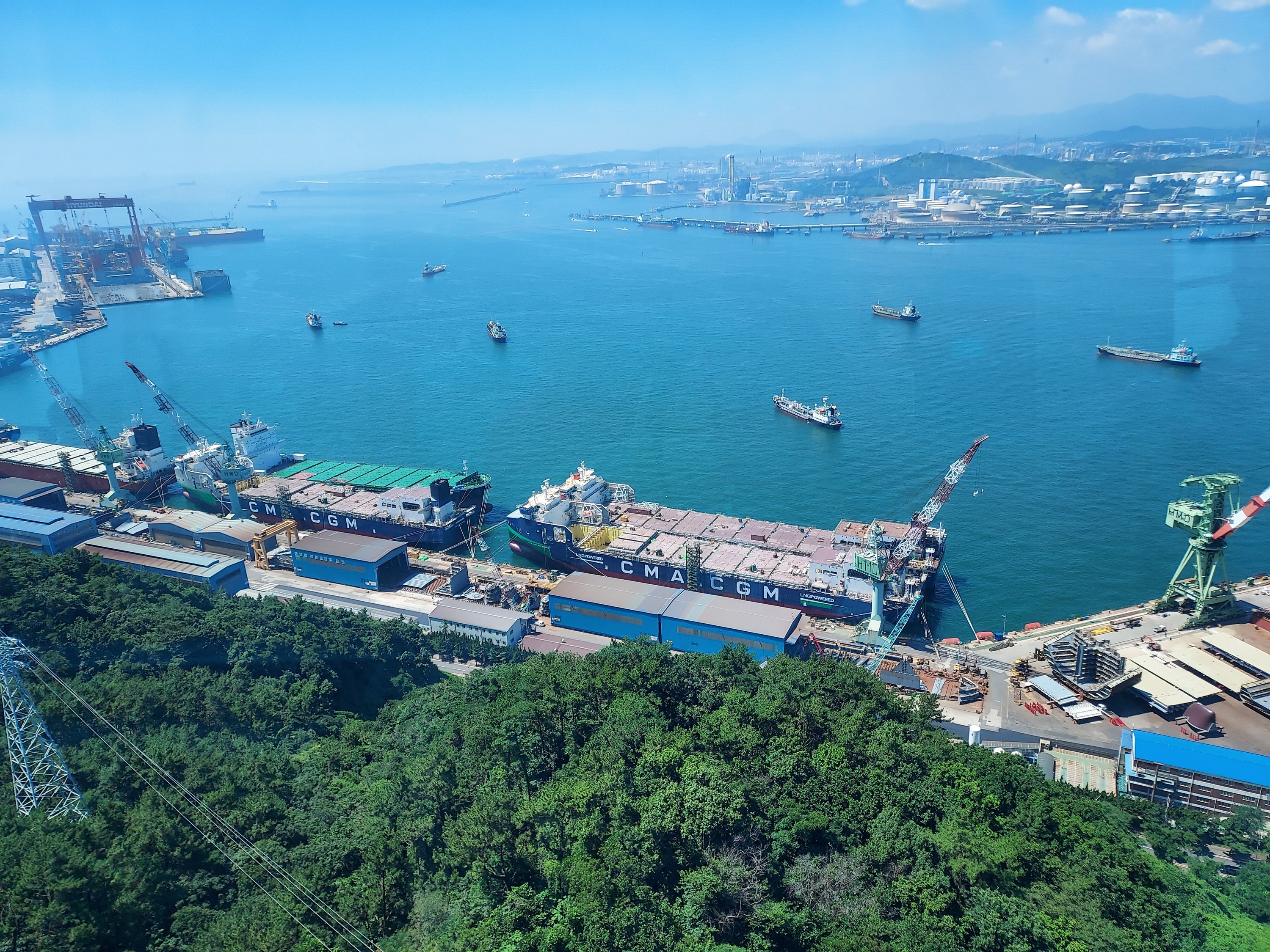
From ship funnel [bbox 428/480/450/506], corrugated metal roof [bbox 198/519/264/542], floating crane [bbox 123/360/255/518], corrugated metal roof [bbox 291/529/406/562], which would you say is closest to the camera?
corrugated metal roof [bbox 291/529/406/562]

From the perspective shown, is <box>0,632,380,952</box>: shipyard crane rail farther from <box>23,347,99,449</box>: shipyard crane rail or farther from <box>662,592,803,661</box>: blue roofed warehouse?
<box>23,347,99,449</box>: shipyard crane rail

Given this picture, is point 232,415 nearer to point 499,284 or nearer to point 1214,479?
point 499,284

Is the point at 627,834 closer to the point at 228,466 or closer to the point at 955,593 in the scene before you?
the point at 955,593

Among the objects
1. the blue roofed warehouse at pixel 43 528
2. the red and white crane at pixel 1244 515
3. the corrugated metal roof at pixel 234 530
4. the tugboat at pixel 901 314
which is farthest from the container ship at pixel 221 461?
the tugboat at pixel 901 314

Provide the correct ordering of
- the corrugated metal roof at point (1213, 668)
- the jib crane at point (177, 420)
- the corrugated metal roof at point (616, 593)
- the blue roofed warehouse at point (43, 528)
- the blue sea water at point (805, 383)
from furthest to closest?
1. the jib crane at point (177, 420)
2. the blue sea water at point (805, 383)
3. the blue roofed warehouse at point (43, 528)
4. the corrugated metal roof at point (616, 593)
5. the corrugated metal roof at point (1213, 668)

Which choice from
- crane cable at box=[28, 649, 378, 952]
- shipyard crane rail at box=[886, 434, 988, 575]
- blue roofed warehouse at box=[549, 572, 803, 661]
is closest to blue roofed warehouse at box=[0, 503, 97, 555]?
crane cable at box=[28, 649, 378, 952]

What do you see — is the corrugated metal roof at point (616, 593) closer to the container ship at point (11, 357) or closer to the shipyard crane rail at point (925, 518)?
the shipyard crane rail at point (925, 518)
